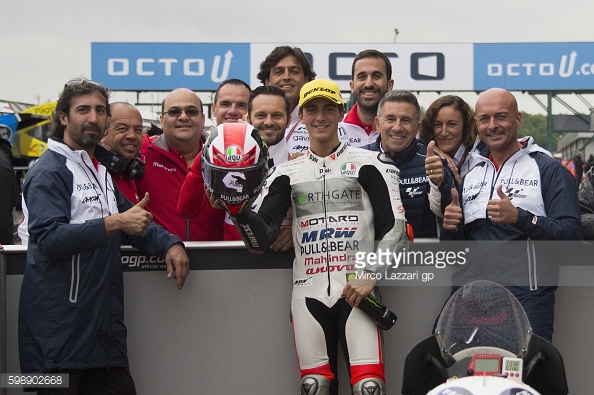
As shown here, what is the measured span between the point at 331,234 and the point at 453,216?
2.35 ft

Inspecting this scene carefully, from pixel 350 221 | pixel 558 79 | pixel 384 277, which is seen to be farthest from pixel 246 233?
pixel 558 79

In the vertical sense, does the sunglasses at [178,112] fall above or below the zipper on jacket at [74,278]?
above

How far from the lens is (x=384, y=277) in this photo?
4449mm

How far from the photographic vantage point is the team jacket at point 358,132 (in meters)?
5.69

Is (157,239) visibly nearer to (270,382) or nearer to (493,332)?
(270,382)

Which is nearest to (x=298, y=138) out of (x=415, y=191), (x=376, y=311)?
(x=415, y=191)

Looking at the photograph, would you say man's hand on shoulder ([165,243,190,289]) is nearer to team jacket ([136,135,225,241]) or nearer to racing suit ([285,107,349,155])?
team jacket ([136,135,225,241])

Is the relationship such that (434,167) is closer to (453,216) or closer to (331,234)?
(453,216)

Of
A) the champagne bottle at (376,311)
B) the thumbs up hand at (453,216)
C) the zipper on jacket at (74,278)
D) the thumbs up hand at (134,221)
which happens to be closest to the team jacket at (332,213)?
the champagne bottle at (376,311)

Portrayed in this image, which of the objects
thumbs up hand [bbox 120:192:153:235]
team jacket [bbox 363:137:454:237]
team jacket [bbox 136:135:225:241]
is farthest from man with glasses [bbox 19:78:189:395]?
team jacket [bbox 363:137:454:237]

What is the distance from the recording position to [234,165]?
3.66m

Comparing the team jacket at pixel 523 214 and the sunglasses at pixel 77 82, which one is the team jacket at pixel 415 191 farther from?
the sunglasses at pixel 77 82

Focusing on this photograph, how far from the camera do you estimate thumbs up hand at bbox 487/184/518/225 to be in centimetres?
404

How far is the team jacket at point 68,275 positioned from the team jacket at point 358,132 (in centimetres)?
209
